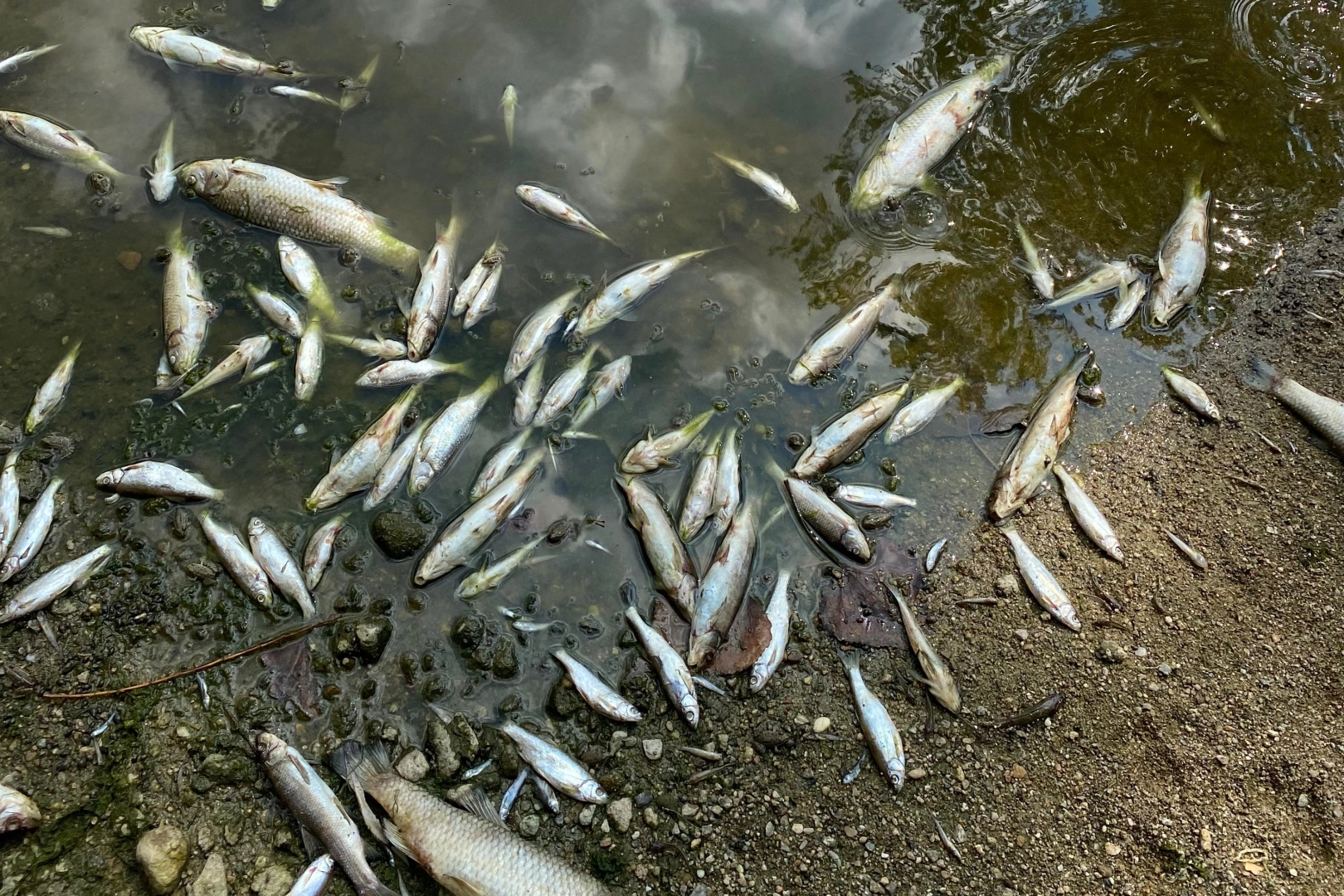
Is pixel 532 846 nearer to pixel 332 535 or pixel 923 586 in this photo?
pixel 332 535

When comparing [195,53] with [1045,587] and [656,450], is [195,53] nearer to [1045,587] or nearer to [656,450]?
[656,450]

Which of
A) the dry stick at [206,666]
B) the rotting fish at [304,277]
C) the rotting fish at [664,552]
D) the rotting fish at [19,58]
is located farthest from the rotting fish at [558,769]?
the rotting fish at [19,58]

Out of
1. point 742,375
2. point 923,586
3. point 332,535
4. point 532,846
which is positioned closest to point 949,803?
point 923,586

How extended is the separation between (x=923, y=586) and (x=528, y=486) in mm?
2672

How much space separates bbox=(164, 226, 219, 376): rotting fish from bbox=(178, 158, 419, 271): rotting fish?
563mm

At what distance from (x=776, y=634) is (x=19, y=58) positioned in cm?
731

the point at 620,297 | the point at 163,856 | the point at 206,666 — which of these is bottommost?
the point at 163,856

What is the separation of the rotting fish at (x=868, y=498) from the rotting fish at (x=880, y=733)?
110cm

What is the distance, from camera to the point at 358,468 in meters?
4.23

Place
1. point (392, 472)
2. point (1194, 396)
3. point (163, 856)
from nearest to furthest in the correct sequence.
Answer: point (163, 856), point (392, 472), point (1194, 396)

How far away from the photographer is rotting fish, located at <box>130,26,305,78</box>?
5.16 metres

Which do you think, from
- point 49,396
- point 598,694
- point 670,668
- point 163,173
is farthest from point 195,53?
point 670,668

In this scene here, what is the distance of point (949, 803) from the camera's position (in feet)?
12.7

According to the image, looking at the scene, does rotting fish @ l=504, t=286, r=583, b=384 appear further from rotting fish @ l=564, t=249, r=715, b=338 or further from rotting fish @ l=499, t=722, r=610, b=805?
rotting fish @ l=499, t=722, r=610, b=805
